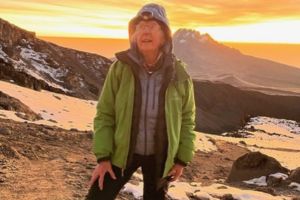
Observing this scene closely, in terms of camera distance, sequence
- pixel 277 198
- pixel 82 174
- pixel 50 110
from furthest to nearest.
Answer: pixel 50 110 → pixel 277 198 → pixel 82 174

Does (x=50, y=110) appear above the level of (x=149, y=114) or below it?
below

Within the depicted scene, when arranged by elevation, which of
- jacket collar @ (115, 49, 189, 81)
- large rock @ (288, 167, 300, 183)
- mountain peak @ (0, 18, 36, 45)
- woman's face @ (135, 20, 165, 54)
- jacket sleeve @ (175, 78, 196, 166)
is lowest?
large rock @ (288, 167, 300, 183)

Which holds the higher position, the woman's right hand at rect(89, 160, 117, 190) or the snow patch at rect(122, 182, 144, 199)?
the woman's right hand at rect(89, 160, 117, 190)

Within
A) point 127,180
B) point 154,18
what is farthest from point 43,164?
point 154,18

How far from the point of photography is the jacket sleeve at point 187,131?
4250mm

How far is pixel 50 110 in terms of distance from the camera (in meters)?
29.0

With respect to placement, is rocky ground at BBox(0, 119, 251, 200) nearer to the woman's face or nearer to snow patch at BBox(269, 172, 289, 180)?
snow patch at BBox(269, 172, 289, 180)

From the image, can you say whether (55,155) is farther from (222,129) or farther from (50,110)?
(222,129)

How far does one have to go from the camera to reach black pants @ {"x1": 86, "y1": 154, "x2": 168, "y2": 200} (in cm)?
401

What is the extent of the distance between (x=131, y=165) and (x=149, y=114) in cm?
49

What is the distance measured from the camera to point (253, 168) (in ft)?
53.9

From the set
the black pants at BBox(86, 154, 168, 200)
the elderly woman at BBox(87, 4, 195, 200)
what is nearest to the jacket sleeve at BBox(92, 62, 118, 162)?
the elderly woman at BBox(87, 4, 195, 200)

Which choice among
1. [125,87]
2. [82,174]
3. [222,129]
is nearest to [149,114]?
[125,87]

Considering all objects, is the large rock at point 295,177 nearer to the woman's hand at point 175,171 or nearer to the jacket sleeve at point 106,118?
the woman's hand at point 175,171
